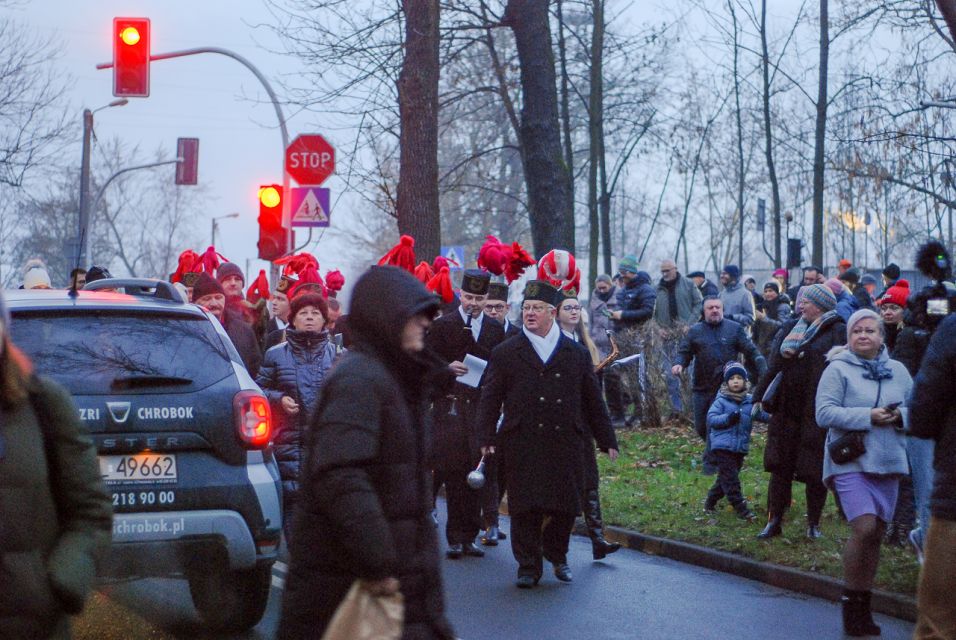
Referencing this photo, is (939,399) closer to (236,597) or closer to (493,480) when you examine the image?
(236,597)

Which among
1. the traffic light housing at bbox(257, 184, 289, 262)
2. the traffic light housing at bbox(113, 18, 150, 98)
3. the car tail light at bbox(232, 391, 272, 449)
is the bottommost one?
the car tail light at bbox(232, 391, 272, 449)

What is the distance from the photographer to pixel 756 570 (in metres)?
9.71

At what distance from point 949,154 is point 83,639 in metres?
10.00

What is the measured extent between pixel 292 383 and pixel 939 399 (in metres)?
4.81

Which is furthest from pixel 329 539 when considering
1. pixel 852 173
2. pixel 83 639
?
pixel 852 173

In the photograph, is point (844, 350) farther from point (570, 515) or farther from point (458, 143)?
point (458, 143)

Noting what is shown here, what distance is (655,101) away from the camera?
3130 cm

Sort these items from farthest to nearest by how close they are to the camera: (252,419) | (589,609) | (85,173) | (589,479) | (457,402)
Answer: (85,173) < (457,402) < (589,479) < (589,609) < (252,419)

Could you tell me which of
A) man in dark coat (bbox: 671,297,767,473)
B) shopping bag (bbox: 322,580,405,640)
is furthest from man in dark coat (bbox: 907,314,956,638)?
man in dark coat (bbox: 671,297,767,473)

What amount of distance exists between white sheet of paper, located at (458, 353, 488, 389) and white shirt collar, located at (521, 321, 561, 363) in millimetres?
962

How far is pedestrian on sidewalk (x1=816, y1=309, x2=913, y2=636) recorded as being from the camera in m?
7.77

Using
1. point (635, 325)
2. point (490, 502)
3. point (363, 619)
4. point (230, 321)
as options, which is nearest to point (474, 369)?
point (490, 502)

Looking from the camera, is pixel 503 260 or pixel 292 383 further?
pixel 503 260

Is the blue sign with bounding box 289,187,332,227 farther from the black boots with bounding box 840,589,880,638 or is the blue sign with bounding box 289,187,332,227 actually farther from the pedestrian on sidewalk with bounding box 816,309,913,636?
the black boots with bounding box 840,589,880,638
